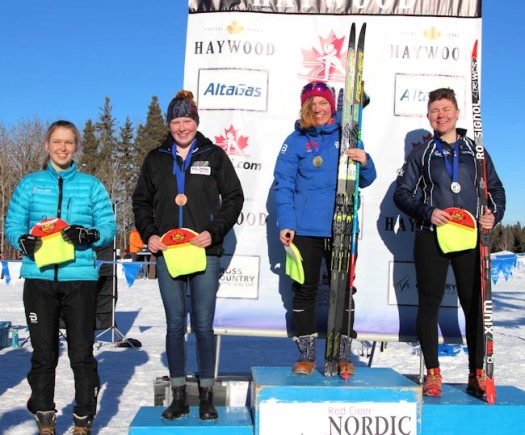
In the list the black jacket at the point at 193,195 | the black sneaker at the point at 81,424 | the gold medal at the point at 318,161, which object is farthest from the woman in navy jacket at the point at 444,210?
the black sneaker at the point at 81,424

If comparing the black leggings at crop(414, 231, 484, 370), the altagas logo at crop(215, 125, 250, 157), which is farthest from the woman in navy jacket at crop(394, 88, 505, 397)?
the altagas logo at crop(215, 125, 250, 157)

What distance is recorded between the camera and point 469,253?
3.57m

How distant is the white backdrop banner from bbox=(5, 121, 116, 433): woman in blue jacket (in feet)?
4.00

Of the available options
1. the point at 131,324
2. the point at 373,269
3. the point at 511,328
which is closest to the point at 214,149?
the point at 373,269

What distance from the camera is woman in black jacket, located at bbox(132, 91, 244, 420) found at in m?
3.28

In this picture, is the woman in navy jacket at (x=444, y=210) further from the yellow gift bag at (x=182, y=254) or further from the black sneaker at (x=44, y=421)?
the black sneaker at (x=44, y=421)

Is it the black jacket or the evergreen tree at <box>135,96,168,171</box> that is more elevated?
the evergreen tree at <box>135,96,168,171</box>

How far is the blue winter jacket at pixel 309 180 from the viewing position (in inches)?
146

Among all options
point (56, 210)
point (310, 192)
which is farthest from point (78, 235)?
point (310, 192)

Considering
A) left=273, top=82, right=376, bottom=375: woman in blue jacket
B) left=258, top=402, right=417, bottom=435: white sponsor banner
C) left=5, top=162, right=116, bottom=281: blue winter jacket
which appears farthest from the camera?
left=273, top=82, right=376, bottom=375: woman in blue jacket

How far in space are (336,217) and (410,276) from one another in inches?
45.5

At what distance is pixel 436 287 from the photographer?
141 inches

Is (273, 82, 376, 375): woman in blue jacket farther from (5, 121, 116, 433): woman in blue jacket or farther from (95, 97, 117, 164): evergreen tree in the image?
(95, 97, 117, 164): evergreen tree

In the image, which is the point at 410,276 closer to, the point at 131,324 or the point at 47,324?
the point at 47,324
